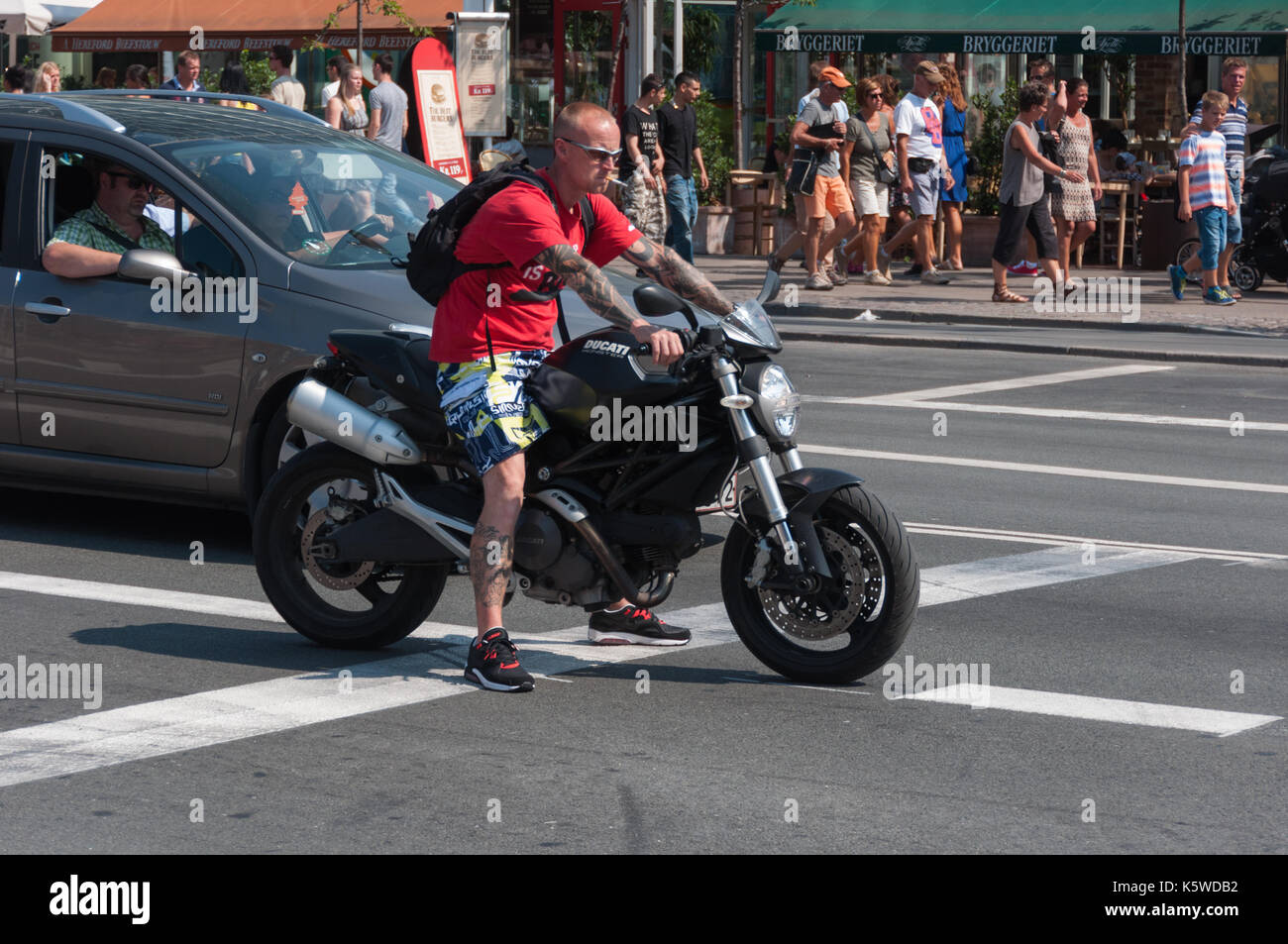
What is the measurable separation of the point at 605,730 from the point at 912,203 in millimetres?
15000

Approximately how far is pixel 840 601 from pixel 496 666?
1.09 metres

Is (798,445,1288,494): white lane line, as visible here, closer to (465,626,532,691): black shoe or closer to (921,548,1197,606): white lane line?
(921,548,1197,606): white lane line

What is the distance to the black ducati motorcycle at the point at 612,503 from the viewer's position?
6.14m

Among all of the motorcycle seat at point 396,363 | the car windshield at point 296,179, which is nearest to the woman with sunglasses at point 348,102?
the car windshield at point 296,179

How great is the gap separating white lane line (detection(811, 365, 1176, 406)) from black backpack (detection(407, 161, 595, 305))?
7068mm

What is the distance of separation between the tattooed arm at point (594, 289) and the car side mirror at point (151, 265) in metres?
2.53

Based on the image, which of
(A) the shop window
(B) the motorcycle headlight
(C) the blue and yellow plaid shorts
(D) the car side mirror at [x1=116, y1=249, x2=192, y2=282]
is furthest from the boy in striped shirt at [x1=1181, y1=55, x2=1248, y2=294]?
(A) the shop window

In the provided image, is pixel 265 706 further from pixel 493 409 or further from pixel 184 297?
pixel 184 297

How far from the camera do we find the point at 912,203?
2023 cm

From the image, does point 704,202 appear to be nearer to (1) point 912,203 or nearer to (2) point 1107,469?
(1) point 912,203

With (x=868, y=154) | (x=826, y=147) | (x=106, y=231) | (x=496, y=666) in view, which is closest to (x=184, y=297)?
(x=106, y=231)

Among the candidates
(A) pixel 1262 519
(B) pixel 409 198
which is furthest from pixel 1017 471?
(B) pixel 409 198

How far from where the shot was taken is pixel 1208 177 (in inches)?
696

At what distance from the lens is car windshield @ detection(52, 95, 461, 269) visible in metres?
8.41
